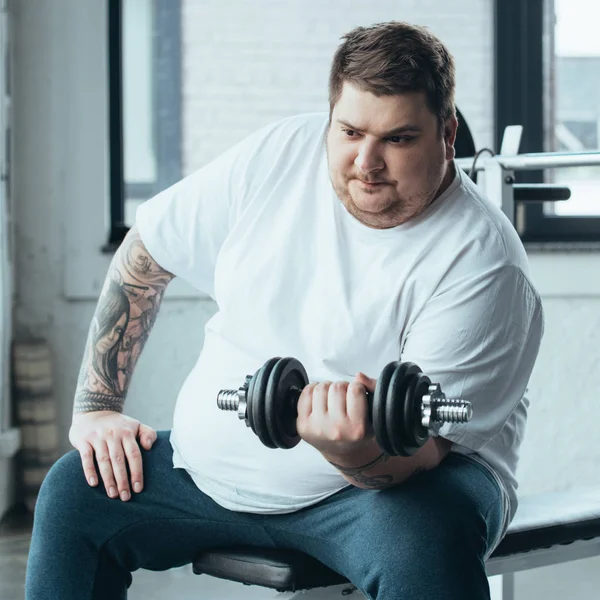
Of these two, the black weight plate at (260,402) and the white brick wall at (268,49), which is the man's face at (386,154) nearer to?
the black weight plate at (260,402)

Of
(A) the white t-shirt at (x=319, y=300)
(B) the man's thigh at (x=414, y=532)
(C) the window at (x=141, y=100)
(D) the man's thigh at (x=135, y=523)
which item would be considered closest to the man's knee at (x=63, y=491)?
(D) the man's thigh at (x=135, y=523)

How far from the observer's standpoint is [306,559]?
1237mm

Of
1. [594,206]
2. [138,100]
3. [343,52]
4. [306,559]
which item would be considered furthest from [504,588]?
[138,100]

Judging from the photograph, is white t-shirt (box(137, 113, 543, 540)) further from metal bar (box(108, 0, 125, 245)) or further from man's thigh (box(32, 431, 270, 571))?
metal bar (box(108, 0, 125, 245))

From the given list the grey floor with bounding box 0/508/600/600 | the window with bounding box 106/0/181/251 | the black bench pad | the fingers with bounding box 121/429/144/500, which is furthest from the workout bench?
the window with bounding box 106/0/181/251

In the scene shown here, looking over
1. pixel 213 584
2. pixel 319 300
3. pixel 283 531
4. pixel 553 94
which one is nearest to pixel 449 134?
pixel 319 300

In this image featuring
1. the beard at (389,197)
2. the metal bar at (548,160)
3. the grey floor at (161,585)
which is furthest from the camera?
the grey floor at (161,585)

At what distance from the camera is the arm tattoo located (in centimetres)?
108

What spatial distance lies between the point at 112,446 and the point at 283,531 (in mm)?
260

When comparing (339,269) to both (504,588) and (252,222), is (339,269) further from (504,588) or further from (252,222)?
(504,588)

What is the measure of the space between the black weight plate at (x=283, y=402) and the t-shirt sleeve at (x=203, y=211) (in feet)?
1.17

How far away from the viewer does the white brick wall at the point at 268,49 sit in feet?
9.61

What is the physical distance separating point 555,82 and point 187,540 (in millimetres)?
2212

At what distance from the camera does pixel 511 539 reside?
1.45 metres
